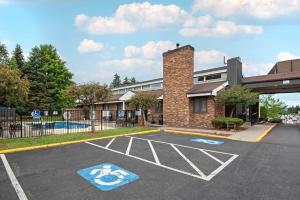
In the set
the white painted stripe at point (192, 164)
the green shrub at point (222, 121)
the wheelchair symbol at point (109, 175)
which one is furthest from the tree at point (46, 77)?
the wheelchair symbol at point (109, 175)

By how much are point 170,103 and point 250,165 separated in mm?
12215

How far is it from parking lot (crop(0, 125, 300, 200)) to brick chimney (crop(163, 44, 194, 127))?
9101mm

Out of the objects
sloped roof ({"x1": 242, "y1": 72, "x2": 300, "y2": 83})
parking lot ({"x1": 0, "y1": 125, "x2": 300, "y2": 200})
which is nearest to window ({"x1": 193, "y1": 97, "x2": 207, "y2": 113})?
sloped roof ({"x1": 242, "y1": 72, "x2": 300, "y2": 83})

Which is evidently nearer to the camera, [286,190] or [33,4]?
[286,190]

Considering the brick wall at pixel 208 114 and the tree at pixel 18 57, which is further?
the tree at pixel 18 57

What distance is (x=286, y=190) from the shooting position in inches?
167

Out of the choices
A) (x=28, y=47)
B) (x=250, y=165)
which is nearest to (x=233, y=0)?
(x=250, y=165)

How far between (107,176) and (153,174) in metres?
1.24

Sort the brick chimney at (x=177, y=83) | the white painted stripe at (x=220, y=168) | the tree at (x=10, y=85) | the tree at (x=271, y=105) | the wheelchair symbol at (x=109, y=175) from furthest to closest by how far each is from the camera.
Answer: the tree at (x=271, y=105), the brick chimney at (x=177, y=83), the tree at (x=10, y=85), the white painted stripe at (x=220, y=168), the wheelchair symbol at (x=109, y=175)

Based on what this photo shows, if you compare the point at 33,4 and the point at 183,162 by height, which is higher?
the point at 33,4

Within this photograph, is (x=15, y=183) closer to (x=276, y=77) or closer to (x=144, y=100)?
(x=144, y=100)

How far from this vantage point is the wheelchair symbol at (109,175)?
464cm

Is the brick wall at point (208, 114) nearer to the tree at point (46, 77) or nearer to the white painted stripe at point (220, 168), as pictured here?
the white painted stripe at point (220, 168)

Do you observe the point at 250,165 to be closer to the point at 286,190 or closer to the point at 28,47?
the point at 286,190
